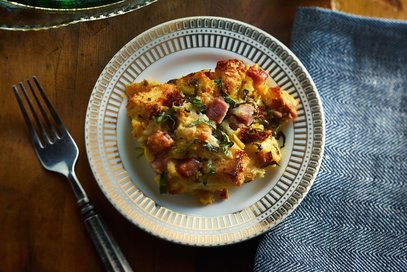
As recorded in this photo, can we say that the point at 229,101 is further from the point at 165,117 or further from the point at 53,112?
the point at 53,112

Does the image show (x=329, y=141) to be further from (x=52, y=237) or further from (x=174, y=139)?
(x=52, y=237)

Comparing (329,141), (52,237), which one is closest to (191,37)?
(329,141)

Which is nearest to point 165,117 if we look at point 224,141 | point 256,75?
point 224,141

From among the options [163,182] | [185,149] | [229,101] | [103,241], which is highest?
[229,101]

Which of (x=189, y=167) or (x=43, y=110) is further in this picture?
(x=43, y=110)

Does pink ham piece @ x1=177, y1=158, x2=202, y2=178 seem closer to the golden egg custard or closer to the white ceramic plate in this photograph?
the golden egg custard

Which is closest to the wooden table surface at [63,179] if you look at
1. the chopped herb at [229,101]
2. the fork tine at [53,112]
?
the fork tine at [53,112]
